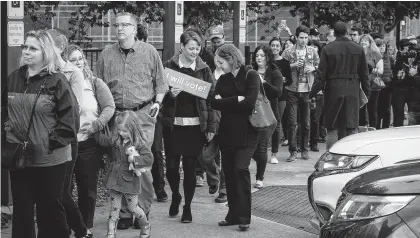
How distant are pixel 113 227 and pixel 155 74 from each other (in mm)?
1607

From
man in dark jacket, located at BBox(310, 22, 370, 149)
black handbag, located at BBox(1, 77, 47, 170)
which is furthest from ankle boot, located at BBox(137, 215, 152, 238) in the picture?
man in dark jacket, located at BBox(310, 22, 370, 149)

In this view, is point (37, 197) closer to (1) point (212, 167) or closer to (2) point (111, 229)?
(2) point (111, 229)

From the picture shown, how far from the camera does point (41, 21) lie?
45.8 ft

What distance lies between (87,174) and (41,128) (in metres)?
1.58

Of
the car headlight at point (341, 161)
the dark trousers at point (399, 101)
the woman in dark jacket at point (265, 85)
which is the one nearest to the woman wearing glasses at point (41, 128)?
the car headlight at point (341, 161)

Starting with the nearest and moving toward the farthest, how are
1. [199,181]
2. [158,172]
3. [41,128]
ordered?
[41,128], [158,172], [199,181]

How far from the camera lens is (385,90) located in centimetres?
1622

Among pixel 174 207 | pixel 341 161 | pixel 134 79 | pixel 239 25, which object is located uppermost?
pixel 239 25

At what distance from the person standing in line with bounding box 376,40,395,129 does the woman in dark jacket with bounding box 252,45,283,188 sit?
4764 mm

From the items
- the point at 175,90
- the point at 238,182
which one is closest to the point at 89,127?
the point at 175,90

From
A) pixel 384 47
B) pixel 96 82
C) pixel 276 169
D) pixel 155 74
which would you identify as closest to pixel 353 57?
pixel 276 169

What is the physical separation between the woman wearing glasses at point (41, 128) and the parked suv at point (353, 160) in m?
2.30

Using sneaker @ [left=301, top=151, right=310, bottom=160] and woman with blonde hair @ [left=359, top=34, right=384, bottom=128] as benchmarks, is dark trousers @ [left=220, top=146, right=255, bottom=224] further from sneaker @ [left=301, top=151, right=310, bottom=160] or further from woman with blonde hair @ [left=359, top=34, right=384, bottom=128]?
woman with blonde hair @ [left=359, top=34, right=384, bottom=128]

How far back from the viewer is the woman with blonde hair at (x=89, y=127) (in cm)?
717
